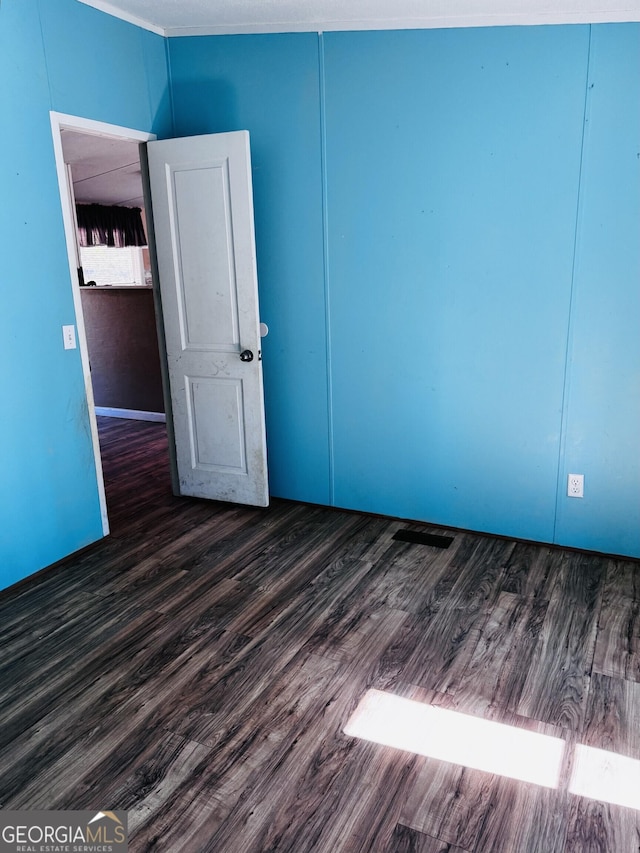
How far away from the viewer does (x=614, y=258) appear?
2799 mm

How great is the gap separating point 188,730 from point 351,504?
1852mm

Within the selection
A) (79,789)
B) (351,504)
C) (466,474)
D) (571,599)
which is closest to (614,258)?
(466,474)

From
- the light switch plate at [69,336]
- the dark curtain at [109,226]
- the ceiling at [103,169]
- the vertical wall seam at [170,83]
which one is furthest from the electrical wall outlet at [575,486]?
the dark curtain at [109,226]

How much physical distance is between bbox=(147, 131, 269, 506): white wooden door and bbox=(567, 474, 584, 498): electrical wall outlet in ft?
5.46

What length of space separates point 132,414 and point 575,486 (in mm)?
4429

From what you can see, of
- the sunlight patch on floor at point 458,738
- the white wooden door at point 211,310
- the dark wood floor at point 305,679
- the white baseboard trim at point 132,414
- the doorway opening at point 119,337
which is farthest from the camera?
the white baseboard trim at point 132,414

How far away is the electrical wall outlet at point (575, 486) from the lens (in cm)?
305

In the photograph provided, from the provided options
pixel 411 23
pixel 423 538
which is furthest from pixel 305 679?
pixel 411 23

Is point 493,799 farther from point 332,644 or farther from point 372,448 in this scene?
point 372,448

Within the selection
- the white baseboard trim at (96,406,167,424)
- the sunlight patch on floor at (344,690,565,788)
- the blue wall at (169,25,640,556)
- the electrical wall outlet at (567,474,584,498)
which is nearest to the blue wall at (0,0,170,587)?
the blue wall at (169,25,640,556)

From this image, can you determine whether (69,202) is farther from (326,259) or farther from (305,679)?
(305,679)

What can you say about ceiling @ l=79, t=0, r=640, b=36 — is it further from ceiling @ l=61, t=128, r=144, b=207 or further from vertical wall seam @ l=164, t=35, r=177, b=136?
ceiling @ l=61, t=128, r=144, b=207

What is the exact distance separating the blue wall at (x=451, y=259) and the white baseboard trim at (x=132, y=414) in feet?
8.57

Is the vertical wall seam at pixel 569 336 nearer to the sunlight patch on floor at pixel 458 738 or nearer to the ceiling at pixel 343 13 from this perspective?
the ceiling at pixel 343 13
